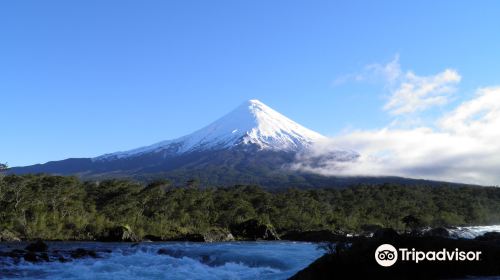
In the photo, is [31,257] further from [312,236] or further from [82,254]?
[312,236]

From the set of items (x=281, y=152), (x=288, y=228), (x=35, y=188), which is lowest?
(x=288, y=228)

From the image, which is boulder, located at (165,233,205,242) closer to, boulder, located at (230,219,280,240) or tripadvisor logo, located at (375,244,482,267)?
boulder, located at (230,219,280,240)

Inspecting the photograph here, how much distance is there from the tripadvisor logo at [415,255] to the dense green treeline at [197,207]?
3638cm

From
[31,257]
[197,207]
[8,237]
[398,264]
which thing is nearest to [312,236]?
[197,207]

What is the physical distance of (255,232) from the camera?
48.4m

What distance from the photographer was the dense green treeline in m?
45.2

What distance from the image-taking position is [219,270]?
64.3 feet

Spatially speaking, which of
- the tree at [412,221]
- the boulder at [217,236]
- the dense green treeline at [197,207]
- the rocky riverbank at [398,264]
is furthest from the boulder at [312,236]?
the rocky riverbank at [398,264]

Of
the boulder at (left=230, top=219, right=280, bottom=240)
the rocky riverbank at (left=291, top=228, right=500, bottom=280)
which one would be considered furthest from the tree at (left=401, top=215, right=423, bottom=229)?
the boulder at (left=230, top=219, right=280, bottom=240)

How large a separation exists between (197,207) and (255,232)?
12.7m

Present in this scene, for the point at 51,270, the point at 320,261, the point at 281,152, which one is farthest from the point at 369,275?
the point at 281,152

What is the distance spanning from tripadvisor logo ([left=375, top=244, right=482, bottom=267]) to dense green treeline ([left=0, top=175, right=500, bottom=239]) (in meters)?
36.4

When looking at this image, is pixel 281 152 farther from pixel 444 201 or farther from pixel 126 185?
pixel 126 185

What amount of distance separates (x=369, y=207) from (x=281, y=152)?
126 m
